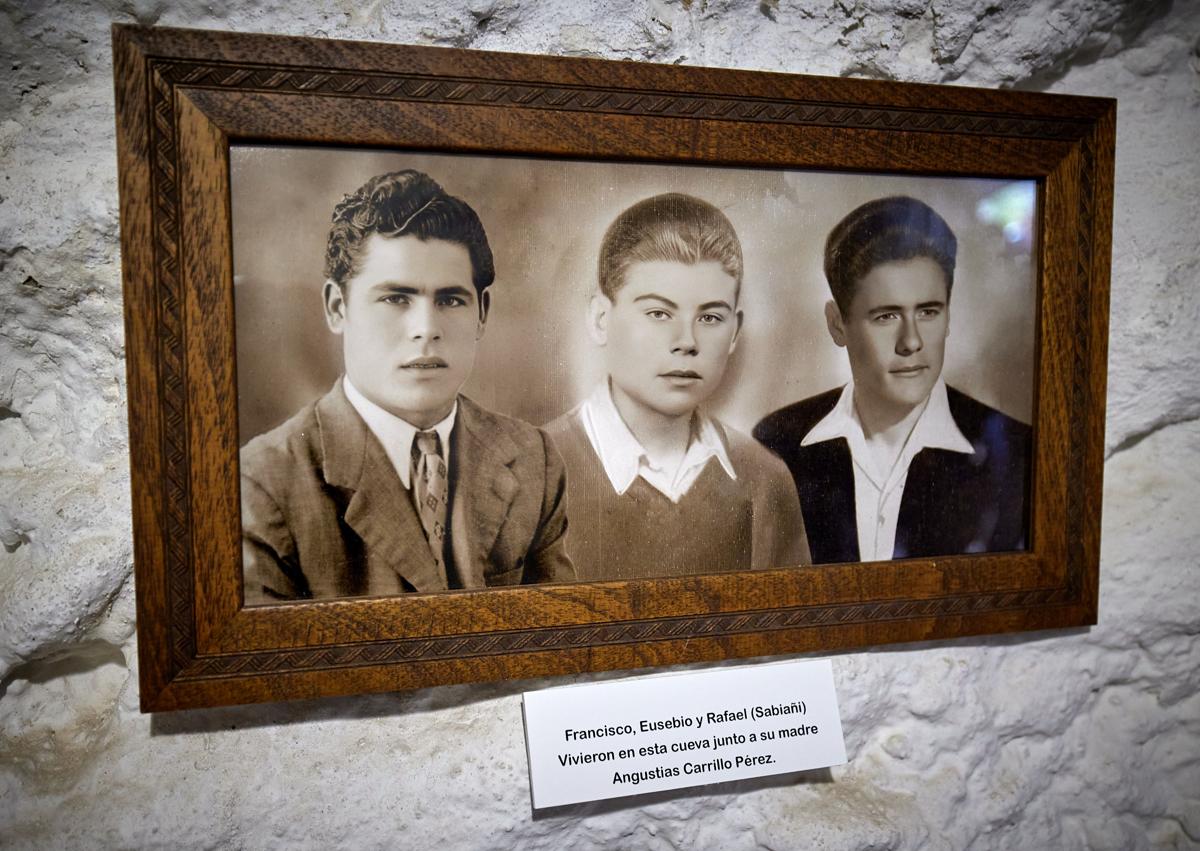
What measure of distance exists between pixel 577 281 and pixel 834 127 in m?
0.40

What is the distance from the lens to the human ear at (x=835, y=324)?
101 centimetres

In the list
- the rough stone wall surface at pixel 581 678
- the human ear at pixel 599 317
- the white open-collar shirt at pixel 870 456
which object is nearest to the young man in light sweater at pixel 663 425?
the human ear at pixel 599 317

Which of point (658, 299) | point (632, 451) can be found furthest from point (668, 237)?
point (632, 451)

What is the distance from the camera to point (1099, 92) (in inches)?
42.9

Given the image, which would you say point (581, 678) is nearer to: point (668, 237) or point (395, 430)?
point (395, 430)

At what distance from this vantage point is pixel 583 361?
0.95 m

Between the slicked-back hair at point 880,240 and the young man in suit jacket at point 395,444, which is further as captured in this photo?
the slicked-back hair at point 880,240

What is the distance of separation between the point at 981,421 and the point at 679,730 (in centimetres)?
62

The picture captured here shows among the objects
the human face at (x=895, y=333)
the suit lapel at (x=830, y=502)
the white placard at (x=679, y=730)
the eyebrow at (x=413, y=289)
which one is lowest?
the white placard at (x=679, y=730)

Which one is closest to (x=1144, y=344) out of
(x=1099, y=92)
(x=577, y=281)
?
(x=1099, y=92)

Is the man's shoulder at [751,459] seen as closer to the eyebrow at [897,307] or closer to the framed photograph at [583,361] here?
the framed photograph at [583,361]

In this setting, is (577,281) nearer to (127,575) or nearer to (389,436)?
(389,436)

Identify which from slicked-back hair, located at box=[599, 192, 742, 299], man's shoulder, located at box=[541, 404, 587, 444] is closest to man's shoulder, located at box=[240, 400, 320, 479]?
man's shoulder, located at box=[541, 404, 587, 444]

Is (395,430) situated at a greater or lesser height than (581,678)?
greater
